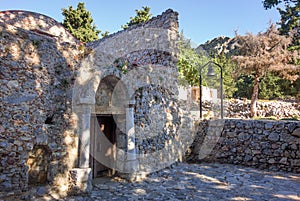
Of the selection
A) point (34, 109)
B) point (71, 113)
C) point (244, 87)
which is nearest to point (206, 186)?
Answer: point (71, 113)

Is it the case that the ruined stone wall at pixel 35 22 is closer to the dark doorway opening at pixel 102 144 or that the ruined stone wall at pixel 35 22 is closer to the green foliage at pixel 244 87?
the dark doorway opening at pixel 102 144

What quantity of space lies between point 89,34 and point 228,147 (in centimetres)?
1323

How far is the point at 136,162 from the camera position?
5.34m

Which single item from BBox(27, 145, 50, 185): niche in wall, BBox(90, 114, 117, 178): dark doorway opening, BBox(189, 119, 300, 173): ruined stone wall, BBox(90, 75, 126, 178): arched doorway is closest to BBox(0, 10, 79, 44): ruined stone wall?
BBox(90, 75, 126, 178): arched doorway

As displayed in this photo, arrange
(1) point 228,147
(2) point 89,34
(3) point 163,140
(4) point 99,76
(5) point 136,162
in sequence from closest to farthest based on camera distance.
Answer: (4) point 99,76 < (5) point 136,162 < (3) point 163,140 < (1) point 228,147 < (2) point 89,34

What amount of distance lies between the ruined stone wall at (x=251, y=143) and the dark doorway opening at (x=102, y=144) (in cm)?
362

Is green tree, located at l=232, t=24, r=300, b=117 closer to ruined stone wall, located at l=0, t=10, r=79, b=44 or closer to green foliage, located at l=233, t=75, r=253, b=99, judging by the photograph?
green foliage, located at l=233, t=75, r=253, b=99

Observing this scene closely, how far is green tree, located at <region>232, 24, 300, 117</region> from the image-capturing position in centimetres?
1301

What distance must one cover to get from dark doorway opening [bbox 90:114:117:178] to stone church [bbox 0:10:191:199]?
2 centimetres

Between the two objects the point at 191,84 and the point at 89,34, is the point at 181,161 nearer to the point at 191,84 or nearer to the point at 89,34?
the point at 191,84

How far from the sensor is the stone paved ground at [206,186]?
412 centimetres

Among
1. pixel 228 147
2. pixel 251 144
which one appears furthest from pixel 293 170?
pixel 228 147

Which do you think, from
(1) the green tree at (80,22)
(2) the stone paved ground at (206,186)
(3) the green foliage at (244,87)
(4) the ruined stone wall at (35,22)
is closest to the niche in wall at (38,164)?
(2) the stone paved ground at (206,186)

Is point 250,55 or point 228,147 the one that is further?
point 250,55
